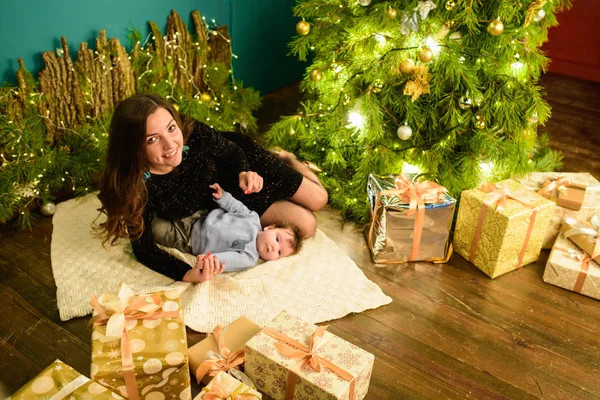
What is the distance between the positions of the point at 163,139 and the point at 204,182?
0.34 meters

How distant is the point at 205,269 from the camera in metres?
2.05

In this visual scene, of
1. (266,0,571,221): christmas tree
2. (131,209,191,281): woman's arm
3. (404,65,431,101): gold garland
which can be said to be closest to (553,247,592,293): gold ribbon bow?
(266,0,571,221): christmas tree

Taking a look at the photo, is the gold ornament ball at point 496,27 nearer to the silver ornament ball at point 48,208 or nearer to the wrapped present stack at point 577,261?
the wrapped present stack at point 577,261

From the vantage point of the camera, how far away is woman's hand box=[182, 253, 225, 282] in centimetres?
205

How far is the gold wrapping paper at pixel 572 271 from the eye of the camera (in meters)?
2.12

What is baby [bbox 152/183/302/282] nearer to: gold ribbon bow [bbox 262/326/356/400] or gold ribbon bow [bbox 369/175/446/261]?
gold ribbon bow [bbox 369/175/446/261]

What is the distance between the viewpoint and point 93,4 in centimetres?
256

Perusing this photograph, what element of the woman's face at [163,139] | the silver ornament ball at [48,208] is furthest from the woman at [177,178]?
the silver ornament ball at [48,208]

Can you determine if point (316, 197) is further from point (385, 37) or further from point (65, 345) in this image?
point (65, 345)

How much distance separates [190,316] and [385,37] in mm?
1360

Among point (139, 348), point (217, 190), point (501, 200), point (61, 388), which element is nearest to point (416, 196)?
point (501, 200)

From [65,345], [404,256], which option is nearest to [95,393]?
[65,345]

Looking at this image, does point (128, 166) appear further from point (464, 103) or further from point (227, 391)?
point (464, 103)

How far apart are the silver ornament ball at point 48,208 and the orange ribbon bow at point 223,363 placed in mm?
1213
